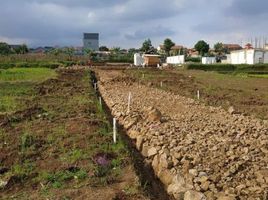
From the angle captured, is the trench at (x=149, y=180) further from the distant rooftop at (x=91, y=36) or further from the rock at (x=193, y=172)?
the distant rooftop at (x=91, y=36)

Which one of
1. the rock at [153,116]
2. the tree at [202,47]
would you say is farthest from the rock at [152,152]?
the tree at [202,47]

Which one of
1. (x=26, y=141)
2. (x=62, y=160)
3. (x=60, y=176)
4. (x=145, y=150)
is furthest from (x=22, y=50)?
(x=60, y=176)

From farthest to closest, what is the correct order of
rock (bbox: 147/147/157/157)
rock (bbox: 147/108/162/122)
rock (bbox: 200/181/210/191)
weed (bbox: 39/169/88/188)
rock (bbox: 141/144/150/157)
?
rock (bbox: 147/108/162/122), rock (bbox: 141/144/150/157), rock (bbox: 147/147/157/157), rock (bbox: 200/181/210/191), weed (bbox: 39/169/88/188)

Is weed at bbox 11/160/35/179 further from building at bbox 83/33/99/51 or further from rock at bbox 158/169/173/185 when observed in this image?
building at bbox 83/33/99/51

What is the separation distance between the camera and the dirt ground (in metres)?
7.79

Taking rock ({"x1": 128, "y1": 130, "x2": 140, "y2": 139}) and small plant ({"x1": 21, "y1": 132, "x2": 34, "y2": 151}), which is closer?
small plant ({"x1": 21, "y1": 132, "x2": 34, "y2": 151})

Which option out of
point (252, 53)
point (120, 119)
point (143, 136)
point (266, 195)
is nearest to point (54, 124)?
point (143, 136)

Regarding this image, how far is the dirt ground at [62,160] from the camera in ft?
25.6

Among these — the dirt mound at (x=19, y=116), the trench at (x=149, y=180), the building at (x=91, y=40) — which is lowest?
the trench at (x=149, y=180)

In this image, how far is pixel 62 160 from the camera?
966cm

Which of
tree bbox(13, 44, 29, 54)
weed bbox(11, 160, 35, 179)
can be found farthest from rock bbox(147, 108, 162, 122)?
tree bbox(13, 44, 29, 54)

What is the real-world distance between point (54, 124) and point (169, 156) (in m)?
4.38

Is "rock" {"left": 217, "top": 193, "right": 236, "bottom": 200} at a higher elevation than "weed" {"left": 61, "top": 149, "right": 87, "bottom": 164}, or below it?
below

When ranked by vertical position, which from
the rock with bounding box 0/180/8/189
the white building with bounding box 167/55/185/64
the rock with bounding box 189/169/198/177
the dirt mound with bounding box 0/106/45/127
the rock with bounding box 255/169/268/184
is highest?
the white building with bounding box 167/55/185/64
